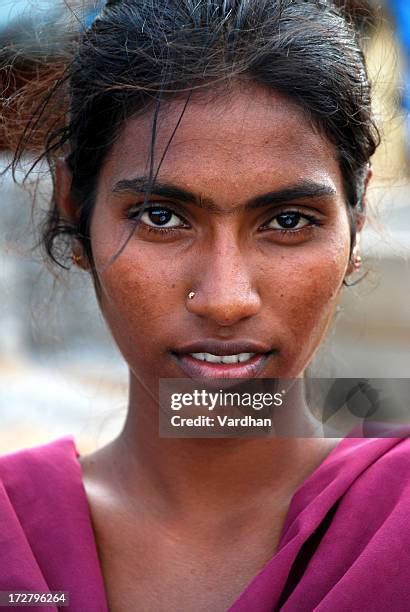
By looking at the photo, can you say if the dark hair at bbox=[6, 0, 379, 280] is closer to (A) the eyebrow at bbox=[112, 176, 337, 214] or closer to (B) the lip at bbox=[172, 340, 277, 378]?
→ (A) the eyebrow at bbox=[112, 176, 337, 214]

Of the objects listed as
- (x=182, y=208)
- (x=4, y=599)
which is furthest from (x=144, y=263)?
(x=4, y=599)

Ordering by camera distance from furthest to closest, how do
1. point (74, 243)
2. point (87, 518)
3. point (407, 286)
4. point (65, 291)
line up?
point (407, 286), point (65, 291), point (74, 243), point (87, 518)

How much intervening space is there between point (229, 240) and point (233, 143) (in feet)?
0.57

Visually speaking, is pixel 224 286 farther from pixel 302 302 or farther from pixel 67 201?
pixel 67 201

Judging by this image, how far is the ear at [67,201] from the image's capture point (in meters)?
1.93

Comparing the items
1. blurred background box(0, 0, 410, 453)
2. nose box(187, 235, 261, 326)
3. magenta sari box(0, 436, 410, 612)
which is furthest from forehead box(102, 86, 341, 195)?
magenta sari box(0, 436, 410, 612)

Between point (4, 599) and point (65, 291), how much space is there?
1.07 metres

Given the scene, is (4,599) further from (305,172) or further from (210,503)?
(305,172)

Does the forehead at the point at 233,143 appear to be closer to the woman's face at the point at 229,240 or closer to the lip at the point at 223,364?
the woman's face at the point at 229,240

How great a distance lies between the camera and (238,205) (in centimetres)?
162

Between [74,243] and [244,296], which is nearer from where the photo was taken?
[244,296]

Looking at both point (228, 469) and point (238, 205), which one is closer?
point (238, 205)

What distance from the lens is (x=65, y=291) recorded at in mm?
2527

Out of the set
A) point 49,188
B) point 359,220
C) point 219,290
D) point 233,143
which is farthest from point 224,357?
point 49,188
